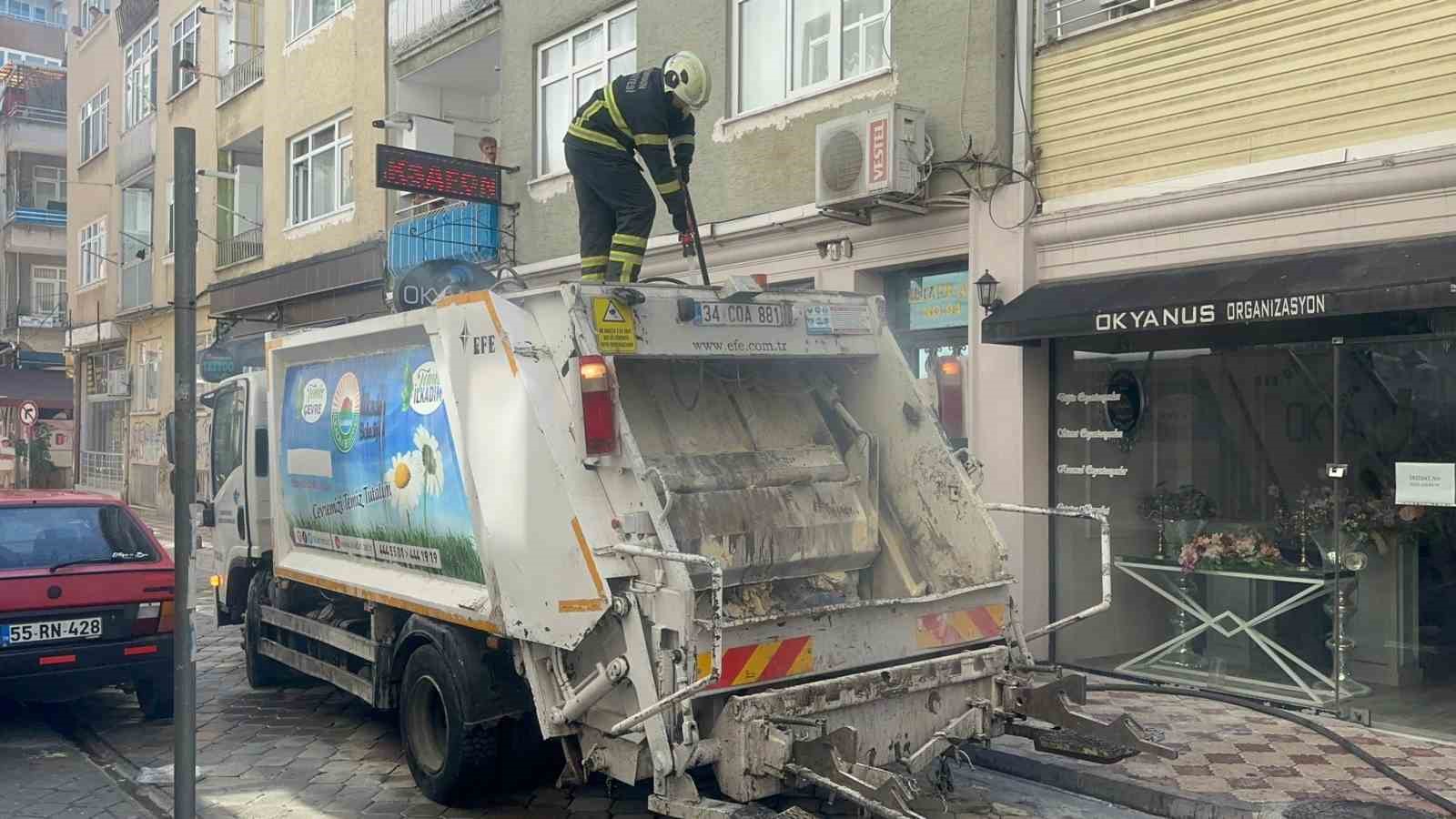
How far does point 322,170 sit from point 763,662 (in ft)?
51.2

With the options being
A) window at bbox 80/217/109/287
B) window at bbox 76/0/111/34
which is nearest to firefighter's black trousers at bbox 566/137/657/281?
window at bbox 80/217/109/287

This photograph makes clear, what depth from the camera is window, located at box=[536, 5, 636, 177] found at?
13.1m

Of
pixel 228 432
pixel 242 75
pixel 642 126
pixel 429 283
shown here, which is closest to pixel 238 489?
pixel 228 432

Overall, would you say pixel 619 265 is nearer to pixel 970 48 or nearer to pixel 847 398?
pixel 847 398

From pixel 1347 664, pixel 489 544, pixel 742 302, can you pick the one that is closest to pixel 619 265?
pixel 742 302

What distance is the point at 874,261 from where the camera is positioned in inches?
409

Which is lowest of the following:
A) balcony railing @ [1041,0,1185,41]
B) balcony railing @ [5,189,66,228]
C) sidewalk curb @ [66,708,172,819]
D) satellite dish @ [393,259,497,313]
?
sidewalk curb @ [66,708,172,819]

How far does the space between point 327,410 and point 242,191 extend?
1660 centimetres

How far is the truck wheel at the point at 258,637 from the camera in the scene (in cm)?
845

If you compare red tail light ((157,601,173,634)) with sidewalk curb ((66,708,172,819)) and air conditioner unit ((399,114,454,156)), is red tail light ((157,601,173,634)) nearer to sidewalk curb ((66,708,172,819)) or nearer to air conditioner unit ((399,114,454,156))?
sidewalk curb ((66,708,172,819))

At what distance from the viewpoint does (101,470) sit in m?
30.0

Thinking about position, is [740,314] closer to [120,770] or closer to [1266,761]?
[1266,761]

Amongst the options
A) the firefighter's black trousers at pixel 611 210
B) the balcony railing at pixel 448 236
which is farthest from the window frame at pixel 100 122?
the firefighter's black trousers at pixel 611 210

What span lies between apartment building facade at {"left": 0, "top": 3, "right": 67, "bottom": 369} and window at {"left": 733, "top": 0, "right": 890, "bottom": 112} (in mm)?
33138
